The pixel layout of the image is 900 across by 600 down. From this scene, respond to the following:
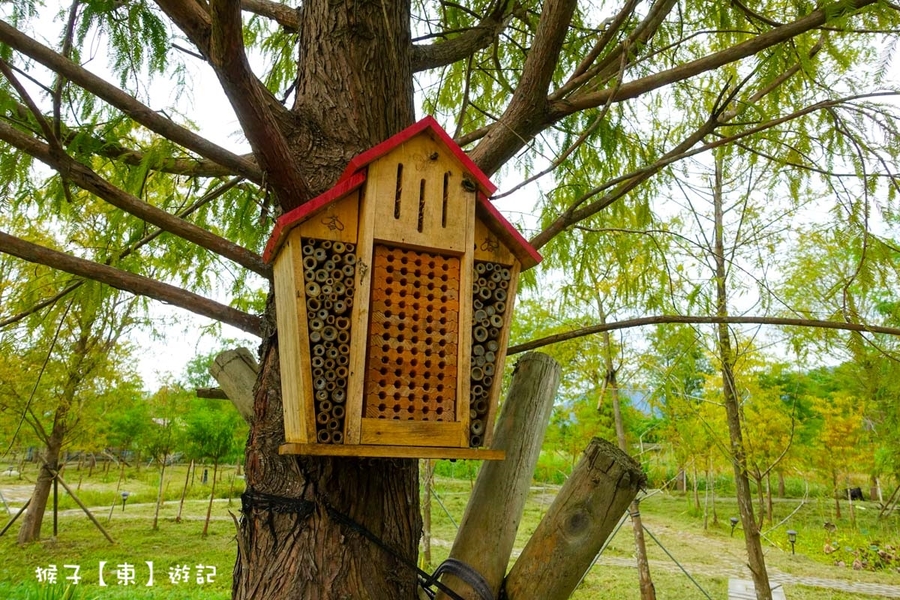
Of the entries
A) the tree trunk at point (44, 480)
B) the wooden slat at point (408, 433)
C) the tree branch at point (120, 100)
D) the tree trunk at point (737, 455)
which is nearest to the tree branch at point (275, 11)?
the tree branch at point (120, 100)

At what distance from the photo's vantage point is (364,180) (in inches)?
42.3

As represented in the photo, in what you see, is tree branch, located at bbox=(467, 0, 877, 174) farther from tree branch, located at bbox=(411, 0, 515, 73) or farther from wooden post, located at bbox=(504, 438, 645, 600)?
wooden post, located at bbox=(504, 438, 645, 600)

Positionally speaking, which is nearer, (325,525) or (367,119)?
(325,525)

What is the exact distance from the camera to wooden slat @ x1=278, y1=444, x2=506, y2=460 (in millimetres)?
931

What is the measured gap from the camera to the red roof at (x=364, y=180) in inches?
40.3

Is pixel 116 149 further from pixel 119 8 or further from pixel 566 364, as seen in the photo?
pixel 566 364

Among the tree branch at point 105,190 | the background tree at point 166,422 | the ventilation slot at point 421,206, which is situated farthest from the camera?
the background tree at point 166,422

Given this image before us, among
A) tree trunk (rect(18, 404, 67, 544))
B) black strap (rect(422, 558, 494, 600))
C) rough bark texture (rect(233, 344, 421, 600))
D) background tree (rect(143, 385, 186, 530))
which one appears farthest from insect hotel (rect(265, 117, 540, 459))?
background tree (rect(143, 385, 186, 530))

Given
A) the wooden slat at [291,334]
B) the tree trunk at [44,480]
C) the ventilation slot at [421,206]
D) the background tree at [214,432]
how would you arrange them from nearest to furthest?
1. the wooden slat at [291,334]
2. the ventilation slot at [421,206]
3. the tree trunk at [44,480]
4. the background tree at [214,432]

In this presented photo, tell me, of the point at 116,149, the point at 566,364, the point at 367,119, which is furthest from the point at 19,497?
the point at 367,119

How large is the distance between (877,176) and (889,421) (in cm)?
509

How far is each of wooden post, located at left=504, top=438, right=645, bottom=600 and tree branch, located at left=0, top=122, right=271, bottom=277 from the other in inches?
33.4

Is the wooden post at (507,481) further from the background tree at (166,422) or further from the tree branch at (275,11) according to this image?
the background tree at (166,422)

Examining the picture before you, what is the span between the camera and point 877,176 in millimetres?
1577
